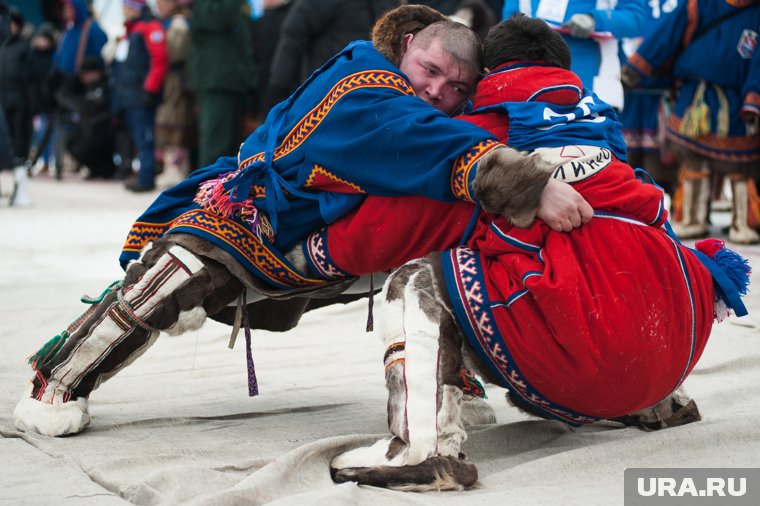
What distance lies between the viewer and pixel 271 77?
768 centimetres

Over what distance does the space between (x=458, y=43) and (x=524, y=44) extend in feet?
0.53

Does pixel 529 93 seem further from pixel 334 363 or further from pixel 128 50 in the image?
pixel 128 50

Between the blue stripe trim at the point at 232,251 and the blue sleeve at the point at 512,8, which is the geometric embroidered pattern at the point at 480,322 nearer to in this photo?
the blue stripe trim at the point at 232,251

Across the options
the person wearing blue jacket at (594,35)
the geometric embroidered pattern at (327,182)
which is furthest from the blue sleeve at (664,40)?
the geometric embroidered pattern at (327,182)

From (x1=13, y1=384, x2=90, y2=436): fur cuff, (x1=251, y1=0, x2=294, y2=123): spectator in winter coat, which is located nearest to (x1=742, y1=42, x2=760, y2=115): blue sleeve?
(x1=13, y1=384, x2=90, y2=436): fur cuff

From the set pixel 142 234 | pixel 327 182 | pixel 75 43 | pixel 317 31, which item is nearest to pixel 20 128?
pixel 75 43

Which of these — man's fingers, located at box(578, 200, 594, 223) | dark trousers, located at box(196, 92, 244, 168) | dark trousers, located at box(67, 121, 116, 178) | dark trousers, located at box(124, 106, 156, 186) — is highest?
man's fingers, located at box(578, 200, 594, 223)

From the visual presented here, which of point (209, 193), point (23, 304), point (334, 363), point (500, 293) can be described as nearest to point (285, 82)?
point (23, 304)

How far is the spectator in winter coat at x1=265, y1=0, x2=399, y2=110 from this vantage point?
7086 millimetres

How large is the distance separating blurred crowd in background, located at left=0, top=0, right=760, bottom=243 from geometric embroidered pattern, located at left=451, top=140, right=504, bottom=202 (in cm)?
244

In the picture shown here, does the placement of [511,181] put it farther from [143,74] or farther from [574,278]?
[143,74]

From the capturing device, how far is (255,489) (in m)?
2.01

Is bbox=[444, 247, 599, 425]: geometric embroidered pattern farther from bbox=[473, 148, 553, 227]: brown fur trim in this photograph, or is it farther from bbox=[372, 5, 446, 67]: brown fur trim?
bbox=[372, 5, 446, 67]: brown fur trim

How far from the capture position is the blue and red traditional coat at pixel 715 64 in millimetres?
5602
